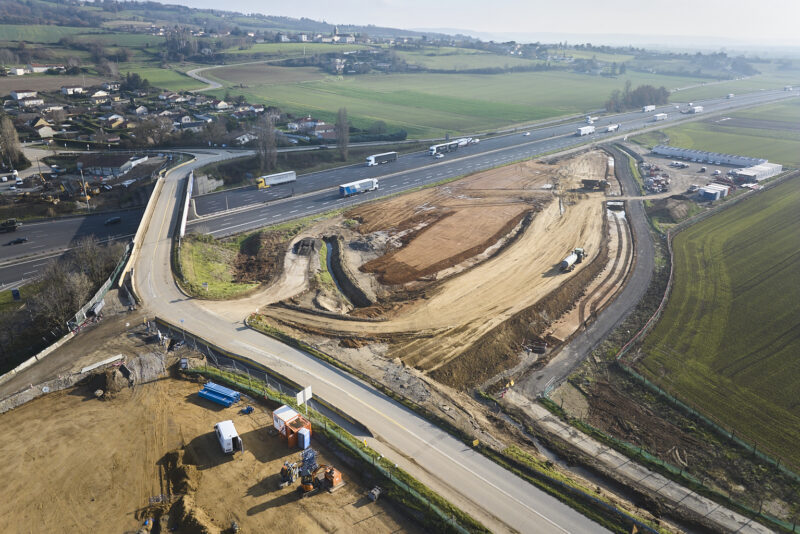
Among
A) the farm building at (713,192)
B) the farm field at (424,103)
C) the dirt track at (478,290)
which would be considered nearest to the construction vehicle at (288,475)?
the dirt track at (478,290)

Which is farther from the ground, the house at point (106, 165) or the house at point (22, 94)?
the house at point (22, 94)

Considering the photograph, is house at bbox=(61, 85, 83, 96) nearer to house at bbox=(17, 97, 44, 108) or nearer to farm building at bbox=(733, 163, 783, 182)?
house at bbox=(17, 97, 44, 108)

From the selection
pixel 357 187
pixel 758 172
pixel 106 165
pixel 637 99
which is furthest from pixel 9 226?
pixel 637 99

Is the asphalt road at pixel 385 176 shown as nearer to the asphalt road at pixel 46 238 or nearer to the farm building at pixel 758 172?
the asphalt road at pixel 46 238

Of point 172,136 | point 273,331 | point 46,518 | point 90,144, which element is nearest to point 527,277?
point 273,331

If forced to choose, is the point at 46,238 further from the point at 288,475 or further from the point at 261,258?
the point at 288,475

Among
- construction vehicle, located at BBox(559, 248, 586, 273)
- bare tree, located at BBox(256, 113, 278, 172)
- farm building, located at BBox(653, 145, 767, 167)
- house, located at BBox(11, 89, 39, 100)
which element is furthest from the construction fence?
house, located at BBox(11, 89, 39, 100)
